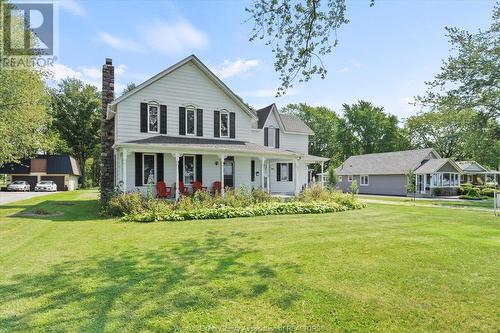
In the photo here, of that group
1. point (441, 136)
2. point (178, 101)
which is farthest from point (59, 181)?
point (441, 136)

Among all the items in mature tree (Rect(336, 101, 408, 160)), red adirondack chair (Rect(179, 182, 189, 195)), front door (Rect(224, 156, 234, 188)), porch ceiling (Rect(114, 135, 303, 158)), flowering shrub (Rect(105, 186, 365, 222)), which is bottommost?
flowering shrub (Rect(105, 186, 365, 222))

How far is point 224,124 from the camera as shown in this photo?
70.3 ft

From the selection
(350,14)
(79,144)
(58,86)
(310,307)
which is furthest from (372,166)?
(58,86)

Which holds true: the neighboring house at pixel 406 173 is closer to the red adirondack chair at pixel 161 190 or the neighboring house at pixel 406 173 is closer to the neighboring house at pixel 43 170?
the red adirondack chair at pixel 161 190

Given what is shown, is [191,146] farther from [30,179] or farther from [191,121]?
[30,179]

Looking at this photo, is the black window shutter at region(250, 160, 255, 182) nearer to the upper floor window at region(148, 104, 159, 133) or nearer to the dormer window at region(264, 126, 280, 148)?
the dormer window at region(264, 126, 280, 148)

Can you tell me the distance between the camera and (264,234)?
32.9 ft

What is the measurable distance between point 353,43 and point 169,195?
42.4ft

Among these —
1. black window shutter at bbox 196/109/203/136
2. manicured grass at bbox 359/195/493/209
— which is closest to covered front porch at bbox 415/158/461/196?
manicured grass at bbox 359/195/493/209

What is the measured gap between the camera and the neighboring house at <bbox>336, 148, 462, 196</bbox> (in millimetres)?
37844

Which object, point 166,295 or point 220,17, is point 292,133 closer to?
point 220,17

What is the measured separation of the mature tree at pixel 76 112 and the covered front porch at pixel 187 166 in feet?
128

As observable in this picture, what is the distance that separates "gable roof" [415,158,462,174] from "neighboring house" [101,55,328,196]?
23648 mm

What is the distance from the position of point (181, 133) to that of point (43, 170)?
34.5 metres
